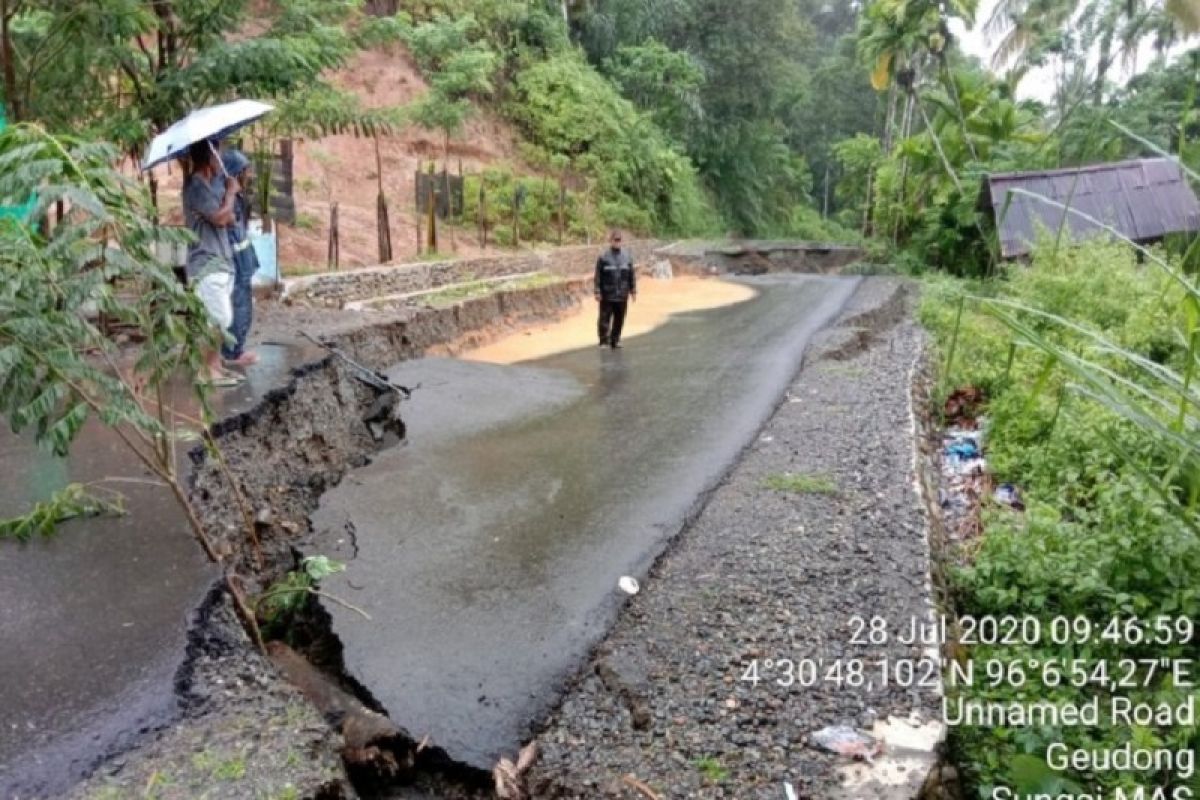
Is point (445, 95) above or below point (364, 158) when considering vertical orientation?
above

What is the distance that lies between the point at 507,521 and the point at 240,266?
302 cm

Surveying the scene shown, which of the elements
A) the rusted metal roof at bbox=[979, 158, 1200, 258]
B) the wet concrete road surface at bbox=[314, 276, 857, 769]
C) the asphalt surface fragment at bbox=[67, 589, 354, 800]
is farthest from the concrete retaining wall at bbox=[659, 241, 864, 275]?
the asphalt surface fragment at bbox=[67, 589, 354, 800]

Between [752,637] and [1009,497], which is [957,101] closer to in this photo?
[1009,497]

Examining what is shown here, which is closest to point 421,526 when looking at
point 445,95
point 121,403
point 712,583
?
point 712,583

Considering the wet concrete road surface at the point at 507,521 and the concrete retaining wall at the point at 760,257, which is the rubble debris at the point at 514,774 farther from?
the concrete retaining wall at the point at 760,257

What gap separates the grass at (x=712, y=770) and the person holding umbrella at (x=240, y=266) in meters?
4.64

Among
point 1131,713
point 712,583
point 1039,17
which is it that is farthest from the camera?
point 1039,17

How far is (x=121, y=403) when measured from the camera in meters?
3.08

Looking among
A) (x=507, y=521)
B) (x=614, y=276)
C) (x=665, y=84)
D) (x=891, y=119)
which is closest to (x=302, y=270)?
(x=614, y=276)

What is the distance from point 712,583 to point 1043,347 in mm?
2204

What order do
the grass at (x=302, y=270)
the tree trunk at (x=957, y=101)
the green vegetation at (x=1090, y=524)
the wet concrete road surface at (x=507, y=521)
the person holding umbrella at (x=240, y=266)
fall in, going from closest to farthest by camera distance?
the green vegetation at (x=1090, y=524)
the wet concrete road surface at (x=507, y=521)
the person holding umbrella at (x=240, y=266)
the grass at (x=302, y=270)
the tree trunk at (x=957, y=101)

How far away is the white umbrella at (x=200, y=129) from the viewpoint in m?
5.68

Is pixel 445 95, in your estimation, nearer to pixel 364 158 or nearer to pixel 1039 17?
pixel 364 158

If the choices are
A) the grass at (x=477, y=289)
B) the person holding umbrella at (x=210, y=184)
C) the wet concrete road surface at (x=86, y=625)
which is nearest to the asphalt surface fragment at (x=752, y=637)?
the wet concrete road surface at (x=86, y=625)
